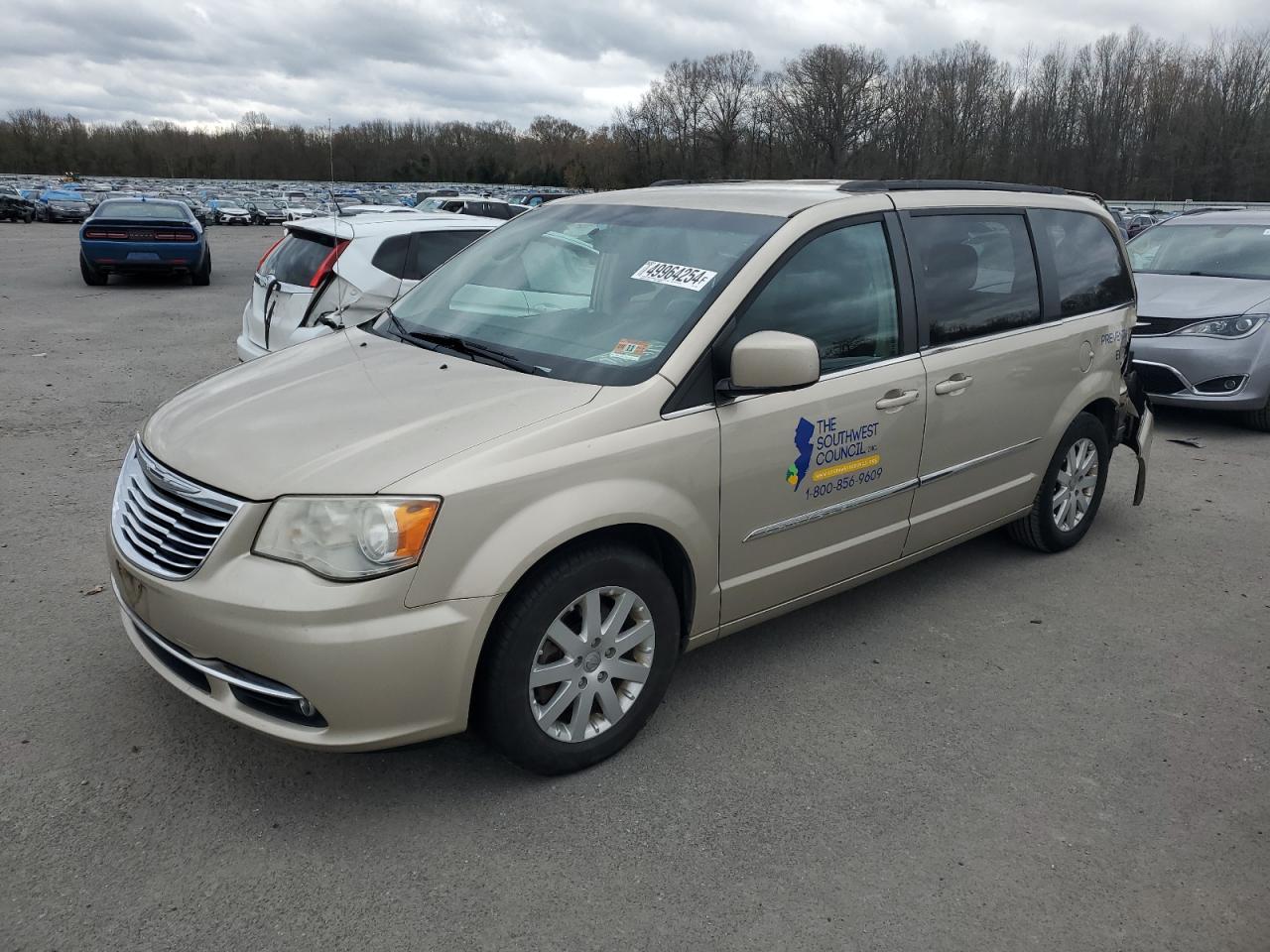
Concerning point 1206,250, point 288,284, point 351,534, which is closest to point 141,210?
point 288,284

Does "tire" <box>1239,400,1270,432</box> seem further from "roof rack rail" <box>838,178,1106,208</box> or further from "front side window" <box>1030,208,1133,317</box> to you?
"roof rack rail" <box>838,178,1106,208</box>

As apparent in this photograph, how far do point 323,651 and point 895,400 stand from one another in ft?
7.64

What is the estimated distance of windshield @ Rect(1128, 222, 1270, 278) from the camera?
8.75 m

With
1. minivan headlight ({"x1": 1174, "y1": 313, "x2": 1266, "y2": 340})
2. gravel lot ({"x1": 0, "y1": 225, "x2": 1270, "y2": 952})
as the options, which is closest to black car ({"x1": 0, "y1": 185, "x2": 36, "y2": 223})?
gravel lot ({"x1": 0, "y1": 225, "x2": 1270, "y2": 952})

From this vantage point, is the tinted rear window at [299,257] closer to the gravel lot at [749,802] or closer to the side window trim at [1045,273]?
the gravel lot at [749,802]

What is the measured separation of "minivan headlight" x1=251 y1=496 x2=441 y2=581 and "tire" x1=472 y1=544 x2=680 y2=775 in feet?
1.20

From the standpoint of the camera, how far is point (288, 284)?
727 cm

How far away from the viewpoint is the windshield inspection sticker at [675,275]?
3.48m

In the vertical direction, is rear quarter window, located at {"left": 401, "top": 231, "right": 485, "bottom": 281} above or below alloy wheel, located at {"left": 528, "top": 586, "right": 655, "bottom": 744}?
above

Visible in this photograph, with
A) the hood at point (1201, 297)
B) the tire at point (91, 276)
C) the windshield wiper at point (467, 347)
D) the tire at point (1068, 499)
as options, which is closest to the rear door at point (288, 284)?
the windshield wiper at point (467, 347)

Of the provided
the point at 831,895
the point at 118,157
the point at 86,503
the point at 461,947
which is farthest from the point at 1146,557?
the point at 118,157

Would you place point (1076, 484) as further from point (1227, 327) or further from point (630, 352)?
point (1227, 327)

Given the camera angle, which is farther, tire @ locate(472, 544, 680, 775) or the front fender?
tire @ locate(472, 544, 680, 775)

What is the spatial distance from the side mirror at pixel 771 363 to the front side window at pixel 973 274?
1.07 meters
